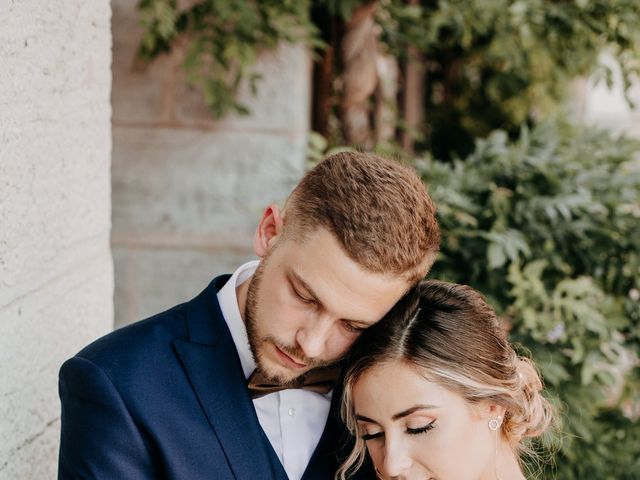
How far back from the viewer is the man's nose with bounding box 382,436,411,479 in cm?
185

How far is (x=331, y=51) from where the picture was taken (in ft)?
12.0

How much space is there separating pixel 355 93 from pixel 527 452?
210cm

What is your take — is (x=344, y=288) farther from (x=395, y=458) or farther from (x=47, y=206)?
(x=47, y=206)

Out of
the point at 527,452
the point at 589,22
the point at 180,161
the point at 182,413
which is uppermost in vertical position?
the point at 589,22

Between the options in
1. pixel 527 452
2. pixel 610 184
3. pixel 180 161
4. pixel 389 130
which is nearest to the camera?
pixel 527 452

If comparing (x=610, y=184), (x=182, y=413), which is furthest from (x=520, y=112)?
(x=182, y=413)

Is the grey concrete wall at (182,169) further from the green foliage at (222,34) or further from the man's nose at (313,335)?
the man's nose at (313,335)

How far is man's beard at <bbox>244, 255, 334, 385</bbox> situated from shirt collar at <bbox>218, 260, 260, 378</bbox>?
0.05 m

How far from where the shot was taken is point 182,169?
3.37 meters

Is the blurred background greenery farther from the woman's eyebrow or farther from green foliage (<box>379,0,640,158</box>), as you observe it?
the woman's eyebrow

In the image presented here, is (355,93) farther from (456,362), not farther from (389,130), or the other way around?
(456,362)

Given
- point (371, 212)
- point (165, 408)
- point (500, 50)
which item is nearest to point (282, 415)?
point (165, 408)

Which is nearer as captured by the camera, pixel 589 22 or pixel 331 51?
pixel 589 22

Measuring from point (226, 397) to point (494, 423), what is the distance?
2.15 ft
